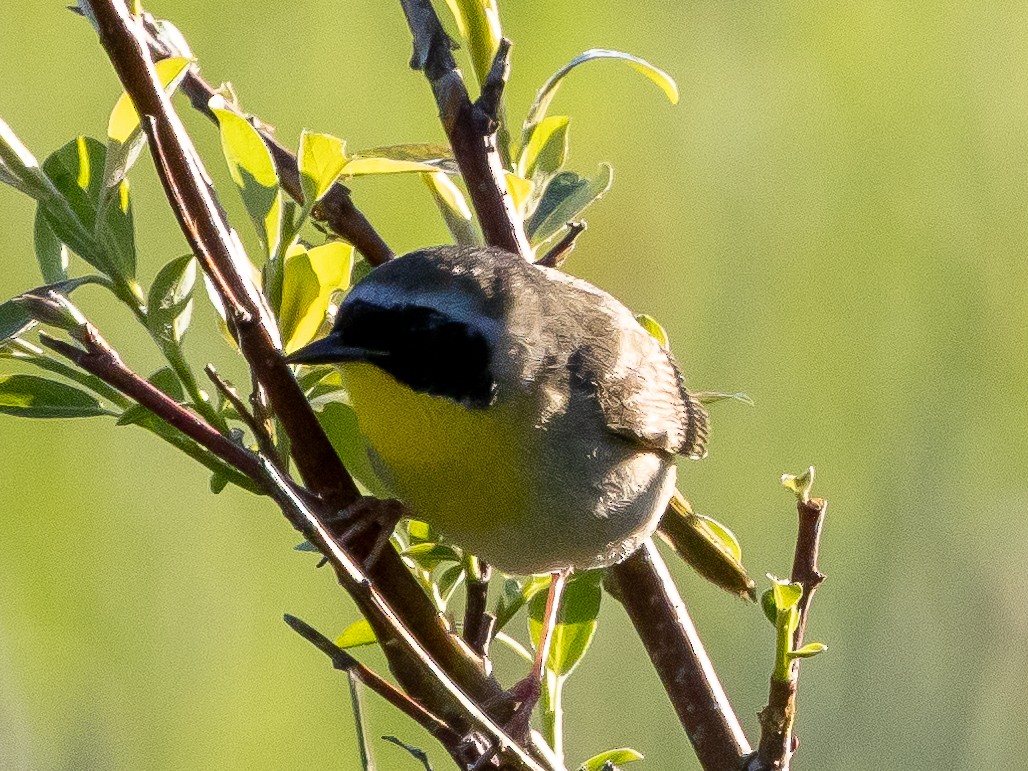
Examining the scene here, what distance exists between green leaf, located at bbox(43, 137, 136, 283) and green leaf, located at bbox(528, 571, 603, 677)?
2.37 ft

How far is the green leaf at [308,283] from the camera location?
4.35 ft

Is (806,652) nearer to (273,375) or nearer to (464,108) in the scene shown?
(273,375)

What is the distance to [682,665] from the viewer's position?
1641 millimetres

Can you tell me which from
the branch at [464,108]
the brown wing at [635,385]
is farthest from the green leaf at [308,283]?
the brown wing at [635,385]

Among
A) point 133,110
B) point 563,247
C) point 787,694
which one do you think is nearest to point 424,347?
point 563,247

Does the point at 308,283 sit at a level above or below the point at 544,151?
below

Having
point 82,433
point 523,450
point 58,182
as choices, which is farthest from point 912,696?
→ point 58,182

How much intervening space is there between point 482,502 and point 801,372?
5.37ft

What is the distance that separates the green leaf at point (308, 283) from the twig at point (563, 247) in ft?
1.85

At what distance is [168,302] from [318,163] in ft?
0.65

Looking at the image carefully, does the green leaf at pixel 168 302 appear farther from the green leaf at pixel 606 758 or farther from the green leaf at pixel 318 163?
the green leaf at pixel 606 758

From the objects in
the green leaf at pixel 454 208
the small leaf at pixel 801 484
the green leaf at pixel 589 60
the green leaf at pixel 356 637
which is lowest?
the green leaf at pixel 356 637

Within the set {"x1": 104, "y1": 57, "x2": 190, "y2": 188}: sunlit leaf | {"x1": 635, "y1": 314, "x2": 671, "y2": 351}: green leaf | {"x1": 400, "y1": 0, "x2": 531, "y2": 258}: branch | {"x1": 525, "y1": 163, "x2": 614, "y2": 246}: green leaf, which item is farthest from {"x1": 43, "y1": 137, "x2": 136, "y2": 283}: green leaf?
{"x1": 635, "y1": 314, "x2": 671, "y2": 351}: green leaf

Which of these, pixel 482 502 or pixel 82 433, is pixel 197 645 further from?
pixel 482 502
